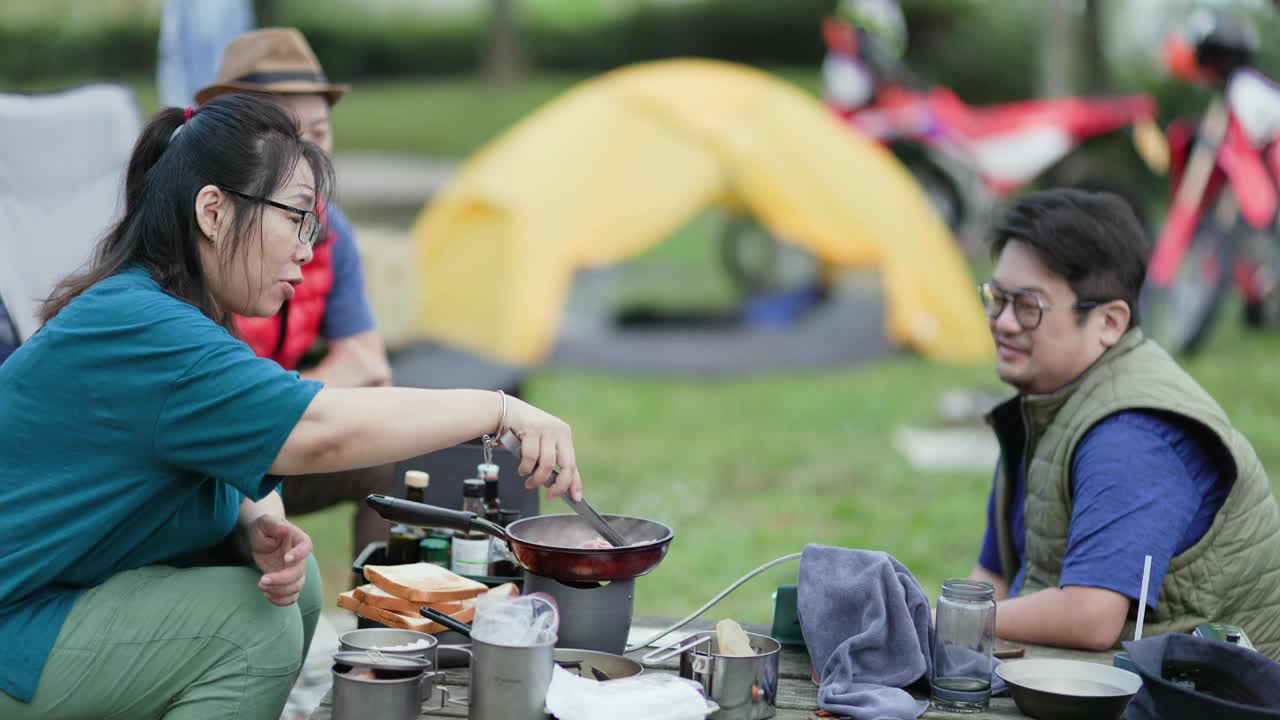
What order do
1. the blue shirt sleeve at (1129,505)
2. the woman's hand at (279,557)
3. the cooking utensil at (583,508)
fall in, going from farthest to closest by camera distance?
the blue shirt sleeve at (1129,505) → the woman's hand at (279,557) → the cooking utensil at (583,508)

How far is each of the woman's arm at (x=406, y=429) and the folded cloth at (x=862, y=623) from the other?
0.46 meters

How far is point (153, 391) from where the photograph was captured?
6.84ft

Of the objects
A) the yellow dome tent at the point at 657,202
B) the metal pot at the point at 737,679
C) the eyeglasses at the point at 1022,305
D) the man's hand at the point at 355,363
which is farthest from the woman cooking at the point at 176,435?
the yellow dome tent at the point at 657,202

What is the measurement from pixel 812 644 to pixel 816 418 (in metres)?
4.99

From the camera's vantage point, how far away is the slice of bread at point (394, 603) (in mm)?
2381

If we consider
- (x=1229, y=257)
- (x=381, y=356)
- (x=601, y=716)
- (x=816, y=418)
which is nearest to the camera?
(x=601, y=716)

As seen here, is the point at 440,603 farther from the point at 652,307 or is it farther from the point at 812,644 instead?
the point at 652,307

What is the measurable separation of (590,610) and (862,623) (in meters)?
0.44

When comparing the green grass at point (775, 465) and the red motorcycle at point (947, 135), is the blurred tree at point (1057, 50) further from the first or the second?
the green grass at point (775, 465)

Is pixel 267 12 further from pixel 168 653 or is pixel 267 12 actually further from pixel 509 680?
pixel 509 680

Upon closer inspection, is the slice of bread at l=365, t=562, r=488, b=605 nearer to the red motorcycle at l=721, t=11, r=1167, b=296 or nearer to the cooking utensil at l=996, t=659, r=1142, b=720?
the cooking utensil at l=996, t=659, r=1142, b=720

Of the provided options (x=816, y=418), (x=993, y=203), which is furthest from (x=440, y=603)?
(x=993, y=203)

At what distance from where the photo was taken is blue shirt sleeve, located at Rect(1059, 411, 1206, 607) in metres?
2.50

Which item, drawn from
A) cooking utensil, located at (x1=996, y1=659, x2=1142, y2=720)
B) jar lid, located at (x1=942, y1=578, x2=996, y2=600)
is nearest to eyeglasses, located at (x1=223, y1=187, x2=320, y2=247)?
jar lid, located at (x1=942, y1=578, x2=996, y2=600)
